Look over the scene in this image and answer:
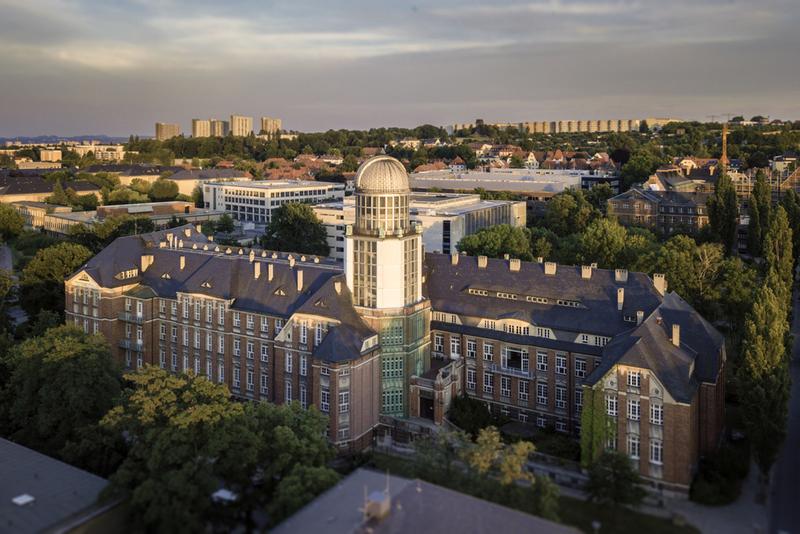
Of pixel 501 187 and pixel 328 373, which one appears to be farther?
pixel 501 187

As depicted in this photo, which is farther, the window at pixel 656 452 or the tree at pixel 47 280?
the tree at pixel 47 280

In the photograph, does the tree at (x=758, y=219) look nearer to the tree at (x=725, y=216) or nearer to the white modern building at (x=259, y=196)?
the tree at (x=725, y=216)

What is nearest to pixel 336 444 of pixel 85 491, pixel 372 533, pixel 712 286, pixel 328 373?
pixel 328 373

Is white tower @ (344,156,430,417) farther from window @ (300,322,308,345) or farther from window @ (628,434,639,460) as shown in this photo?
window @ (628,434,639,460)

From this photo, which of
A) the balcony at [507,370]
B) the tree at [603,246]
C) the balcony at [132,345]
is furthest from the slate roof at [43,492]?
the tree at [603,246]

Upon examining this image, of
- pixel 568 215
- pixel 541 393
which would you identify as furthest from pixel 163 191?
pixel 541 393

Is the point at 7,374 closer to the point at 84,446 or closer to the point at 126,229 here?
the point at 84,446
